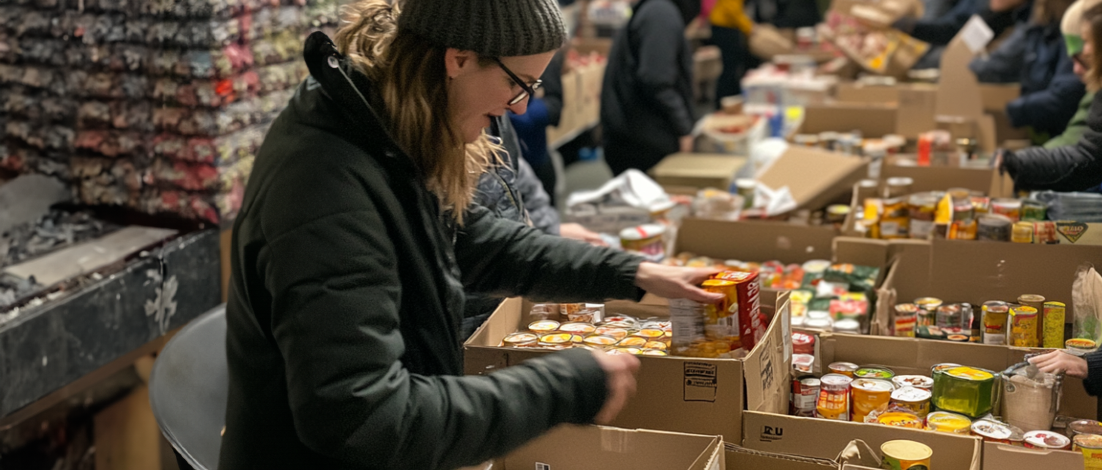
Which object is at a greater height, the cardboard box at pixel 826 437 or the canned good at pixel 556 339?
the canned good at pixel 556 339

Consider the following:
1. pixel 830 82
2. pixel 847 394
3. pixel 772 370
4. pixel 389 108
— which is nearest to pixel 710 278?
pixel 772 370

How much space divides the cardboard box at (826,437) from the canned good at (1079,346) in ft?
1.61

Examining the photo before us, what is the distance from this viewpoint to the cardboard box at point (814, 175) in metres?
3.73

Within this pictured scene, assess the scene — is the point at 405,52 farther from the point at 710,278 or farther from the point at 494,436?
the point at 710,278

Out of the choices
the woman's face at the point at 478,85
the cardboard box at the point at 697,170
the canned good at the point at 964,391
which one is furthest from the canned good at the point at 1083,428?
the cardboard box at the point at 697,170

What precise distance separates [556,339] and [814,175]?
214 cm

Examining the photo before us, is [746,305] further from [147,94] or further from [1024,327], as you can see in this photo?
[147,94]

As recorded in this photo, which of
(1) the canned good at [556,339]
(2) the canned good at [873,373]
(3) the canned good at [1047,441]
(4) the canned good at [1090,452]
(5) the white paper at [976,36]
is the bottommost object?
(4) the canned good at [1090,452]

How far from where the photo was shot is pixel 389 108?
1473 mm

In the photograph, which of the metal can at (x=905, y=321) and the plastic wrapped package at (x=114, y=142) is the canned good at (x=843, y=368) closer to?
the metal can at (x=905, y=321)

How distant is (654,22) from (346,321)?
380 centimetres

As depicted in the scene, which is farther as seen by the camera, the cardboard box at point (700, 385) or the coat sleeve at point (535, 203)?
the coat sleeve at point (535, 203)

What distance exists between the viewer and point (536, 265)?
6.23 feet

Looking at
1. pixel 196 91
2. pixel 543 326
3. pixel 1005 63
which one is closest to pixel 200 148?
pixel 196 91
